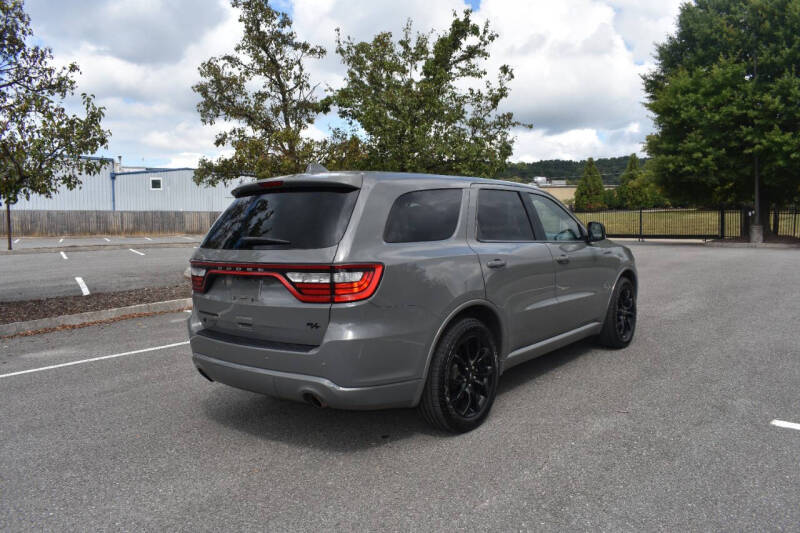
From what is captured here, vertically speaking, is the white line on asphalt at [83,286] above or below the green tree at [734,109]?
below

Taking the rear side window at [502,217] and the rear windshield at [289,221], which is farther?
the rear side window at [502,217]

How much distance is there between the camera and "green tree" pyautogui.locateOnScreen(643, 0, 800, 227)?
878 inches

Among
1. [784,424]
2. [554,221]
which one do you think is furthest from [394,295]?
[784,424]

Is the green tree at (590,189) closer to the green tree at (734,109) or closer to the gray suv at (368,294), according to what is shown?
the green tree at (734,109)

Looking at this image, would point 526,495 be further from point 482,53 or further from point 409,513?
point 482,53

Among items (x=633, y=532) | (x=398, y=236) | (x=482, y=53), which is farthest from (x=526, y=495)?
(x=482, y=53)

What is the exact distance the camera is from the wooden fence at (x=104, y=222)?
36.6 m

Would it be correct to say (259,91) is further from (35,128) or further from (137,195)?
(137,195)

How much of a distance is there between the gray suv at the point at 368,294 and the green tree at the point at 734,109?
22.7 meters

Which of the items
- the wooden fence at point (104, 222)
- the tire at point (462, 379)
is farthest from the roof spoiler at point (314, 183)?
the wooden fence at point (104, 222)

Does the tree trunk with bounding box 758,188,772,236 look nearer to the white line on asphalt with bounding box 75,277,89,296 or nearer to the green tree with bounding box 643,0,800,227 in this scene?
the green tree with bounding box 643,0,800,227

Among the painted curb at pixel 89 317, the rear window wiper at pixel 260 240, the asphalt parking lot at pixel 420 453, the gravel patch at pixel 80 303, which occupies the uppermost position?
the rear window wiper at pixel 260 240

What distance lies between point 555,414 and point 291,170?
32.7 ft

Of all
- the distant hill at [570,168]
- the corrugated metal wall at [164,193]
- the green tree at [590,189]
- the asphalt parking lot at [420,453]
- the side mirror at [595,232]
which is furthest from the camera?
the distant hill at [570,168]
